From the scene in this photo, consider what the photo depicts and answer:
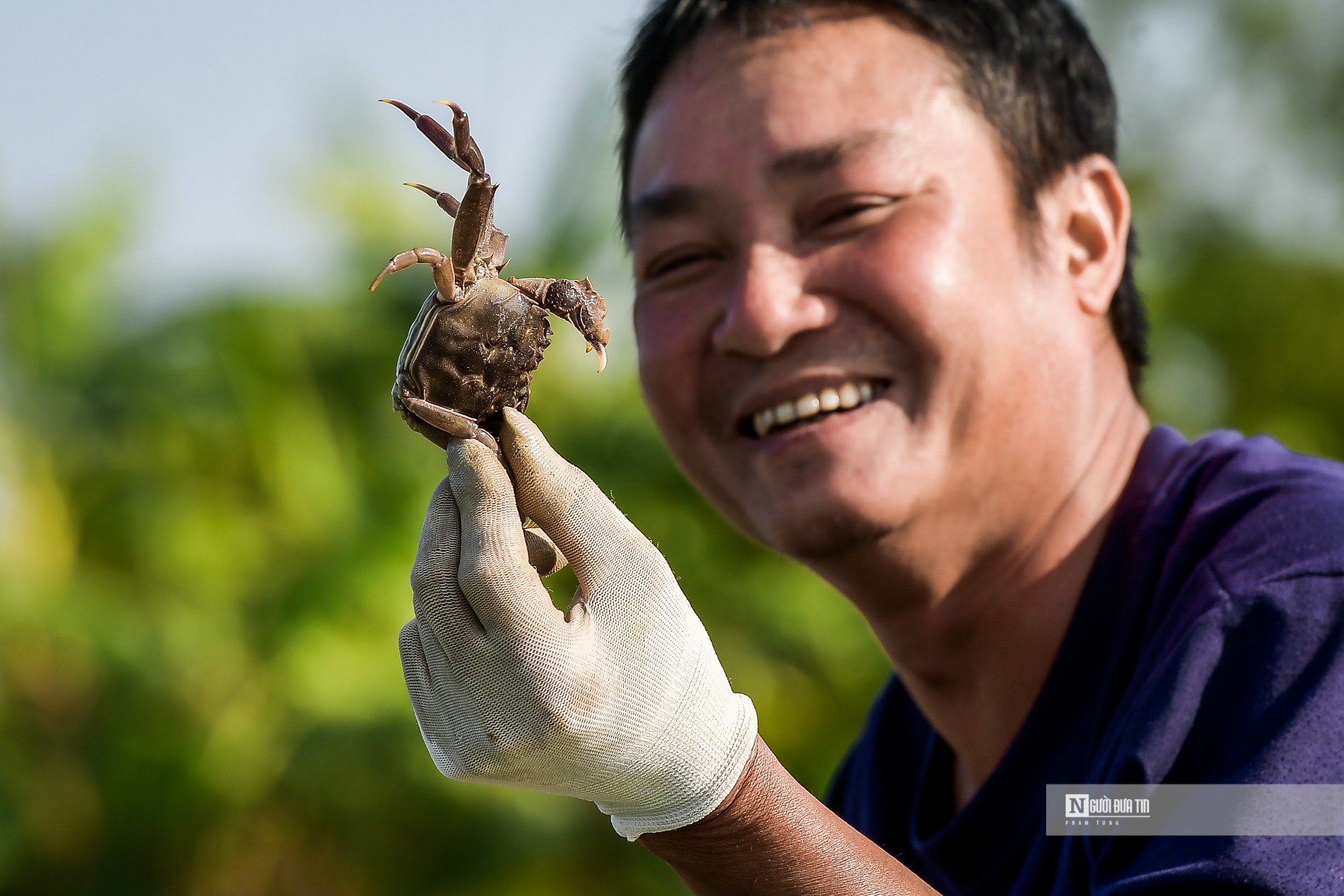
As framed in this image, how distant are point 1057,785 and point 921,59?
136 cm

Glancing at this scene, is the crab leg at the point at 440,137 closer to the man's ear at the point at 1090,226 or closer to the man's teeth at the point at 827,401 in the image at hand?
the man's teeth at the point at 827,401

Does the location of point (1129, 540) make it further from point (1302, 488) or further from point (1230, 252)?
point (1230, 252)

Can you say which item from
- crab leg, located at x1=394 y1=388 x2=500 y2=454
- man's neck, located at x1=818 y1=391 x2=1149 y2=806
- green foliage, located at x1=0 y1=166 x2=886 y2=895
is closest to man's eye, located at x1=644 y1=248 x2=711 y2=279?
man's neck, located at x1=818 y1=391 x2=1149 y2=806

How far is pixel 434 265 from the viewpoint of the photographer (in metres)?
1.81

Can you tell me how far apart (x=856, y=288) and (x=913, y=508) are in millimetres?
413

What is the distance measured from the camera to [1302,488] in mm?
2043

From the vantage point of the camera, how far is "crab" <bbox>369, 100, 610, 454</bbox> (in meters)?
1.81

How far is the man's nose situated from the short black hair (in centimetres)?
48

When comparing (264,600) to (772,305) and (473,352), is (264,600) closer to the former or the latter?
(772,305)

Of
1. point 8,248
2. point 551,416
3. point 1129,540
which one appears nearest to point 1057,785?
point 1129,540

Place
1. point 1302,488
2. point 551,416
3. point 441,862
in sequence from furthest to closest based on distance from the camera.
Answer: point 551,416
point 441,862
point 1302,488

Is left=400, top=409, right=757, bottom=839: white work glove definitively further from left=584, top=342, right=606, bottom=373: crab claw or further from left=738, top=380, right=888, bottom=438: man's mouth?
left=738, top=380, right=888, bottom=438: man's mouth

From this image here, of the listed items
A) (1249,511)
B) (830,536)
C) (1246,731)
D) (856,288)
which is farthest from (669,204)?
(1246,731)

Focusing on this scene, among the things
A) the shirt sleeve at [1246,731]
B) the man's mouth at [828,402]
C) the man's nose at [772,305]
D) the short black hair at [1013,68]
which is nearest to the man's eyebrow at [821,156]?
the man's nose at [772,305]
